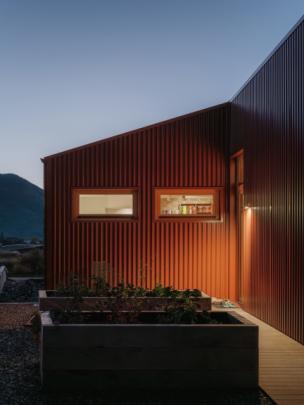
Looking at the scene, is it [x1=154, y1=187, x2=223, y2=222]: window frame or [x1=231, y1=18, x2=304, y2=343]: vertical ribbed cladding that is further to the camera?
[x1=154, y1=187, x2=223, y2=222]: window frame

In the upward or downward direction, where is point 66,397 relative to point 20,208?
downward

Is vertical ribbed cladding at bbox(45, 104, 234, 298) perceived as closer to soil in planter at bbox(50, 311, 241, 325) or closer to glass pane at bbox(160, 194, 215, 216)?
glass pane at bbox(160, 194, 215, 216)

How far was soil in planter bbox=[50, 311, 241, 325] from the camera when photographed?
5.34 meters

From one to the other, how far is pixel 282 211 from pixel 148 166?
3922mm

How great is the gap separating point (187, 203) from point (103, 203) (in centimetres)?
166

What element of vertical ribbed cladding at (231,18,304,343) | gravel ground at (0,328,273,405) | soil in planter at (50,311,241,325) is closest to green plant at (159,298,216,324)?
soil in planter at (50,311,241,325)

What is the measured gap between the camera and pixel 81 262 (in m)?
11.0

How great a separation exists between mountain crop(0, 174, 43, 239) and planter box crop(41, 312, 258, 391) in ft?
374

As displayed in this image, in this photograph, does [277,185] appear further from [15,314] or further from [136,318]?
[15,314]

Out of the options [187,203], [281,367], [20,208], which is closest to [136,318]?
[281,367]

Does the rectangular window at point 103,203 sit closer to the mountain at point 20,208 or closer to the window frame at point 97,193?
the window frame at point 97,193

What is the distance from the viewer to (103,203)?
11102 mm

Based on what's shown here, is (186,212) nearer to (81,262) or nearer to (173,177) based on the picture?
(173,177)

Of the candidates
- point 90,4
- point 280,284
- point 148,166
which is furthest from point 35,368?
point 90,4
